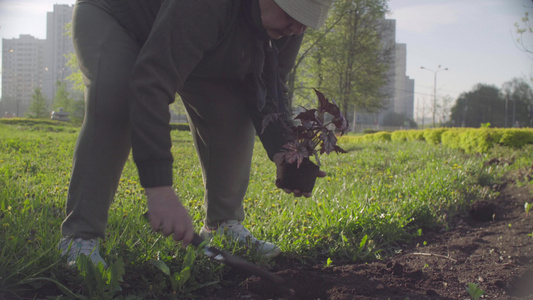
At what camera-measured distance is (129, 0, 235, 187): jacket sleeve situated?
1302 mm

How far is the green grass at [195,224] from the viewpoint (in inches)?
60.0

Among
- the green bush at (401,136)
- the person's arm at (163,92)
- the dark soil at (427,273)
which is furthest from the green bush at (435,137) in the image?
the person's arm at (163,92)

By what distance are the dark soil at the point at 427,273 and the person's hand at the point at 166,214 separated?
485 mm

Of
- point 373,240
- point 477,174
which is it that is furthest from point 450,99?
point 373,240

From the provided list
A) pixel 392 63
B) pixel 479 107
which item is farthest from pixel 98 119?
pixel 479 107

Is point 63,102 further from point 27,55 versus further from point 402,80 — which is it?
point 27,55

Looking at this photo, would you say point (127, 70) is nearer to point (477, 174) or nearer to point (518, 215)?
point (518, 215)

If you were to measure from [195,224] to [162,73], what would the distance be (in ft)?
4.28

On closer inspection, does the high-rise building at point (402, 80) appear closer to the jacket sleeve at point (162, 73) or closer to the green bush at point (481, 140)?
the green bush at point (481, 140)

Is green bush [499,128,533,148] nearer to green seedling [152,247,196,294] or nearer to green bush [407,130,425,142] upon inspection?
green bush [407,130,425,142]

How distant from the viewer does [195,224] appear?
2.46 metres

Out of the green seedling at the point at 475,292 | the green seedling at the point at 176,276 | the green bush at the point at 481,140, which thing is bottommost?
the green seedling at the point at 475,292

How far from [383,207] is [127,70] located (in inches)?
78.7

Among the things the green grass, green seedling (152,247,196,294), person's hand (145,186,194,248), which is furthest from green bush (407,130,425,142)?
person's hand (145,186,194,248)
